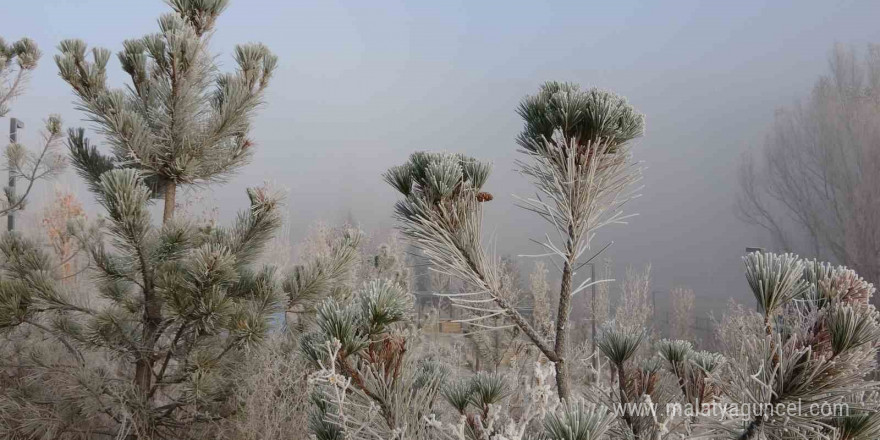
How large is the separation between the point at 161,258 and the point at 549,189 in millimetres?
1971

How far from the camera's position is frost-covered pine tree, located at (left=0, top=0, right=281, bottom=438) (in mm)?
2369

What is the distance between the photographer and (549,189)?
98 centimetres

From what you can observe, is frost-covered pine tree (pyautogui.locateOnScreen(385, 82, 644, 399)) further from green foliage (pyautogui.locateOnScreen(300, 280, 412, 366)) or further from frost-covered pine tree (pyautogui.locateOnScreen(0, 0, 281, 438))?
frost-covered pine tree (pyautogui.locateOnScreen(0, 0, 281, 438))

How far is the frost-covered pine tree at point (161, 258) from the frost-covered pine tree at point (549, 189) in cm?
153

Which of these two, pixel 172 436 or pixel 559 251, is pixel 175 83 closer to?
pixel 172 436

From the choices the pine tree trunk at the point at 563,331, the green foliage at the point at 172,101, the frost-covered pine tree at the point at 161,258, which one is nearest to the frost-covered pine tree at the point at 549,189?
the pine tree trunk at the point at 563,331

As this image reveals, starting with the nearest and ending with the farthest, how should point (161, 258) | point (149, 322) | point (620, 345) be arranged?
point (620, 345)
point (161, 258)
point (149, 322)

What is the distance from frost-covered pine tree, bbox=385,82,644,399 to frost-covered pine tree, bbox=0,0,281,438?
1529 millimetres

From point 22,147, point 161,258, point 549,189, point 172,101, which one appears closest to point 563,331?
point 549,189

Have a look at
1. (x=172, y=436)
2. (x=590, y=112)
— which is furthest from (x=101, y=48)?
(x=590, y=112)

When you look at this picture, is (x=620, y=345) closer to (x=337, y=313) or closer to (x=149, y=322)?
(x=337, y=313)

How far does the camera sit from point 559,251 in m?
0.93

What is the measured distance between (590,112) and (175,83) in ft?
7.33

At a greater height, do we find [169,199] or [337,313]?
[169,199]
